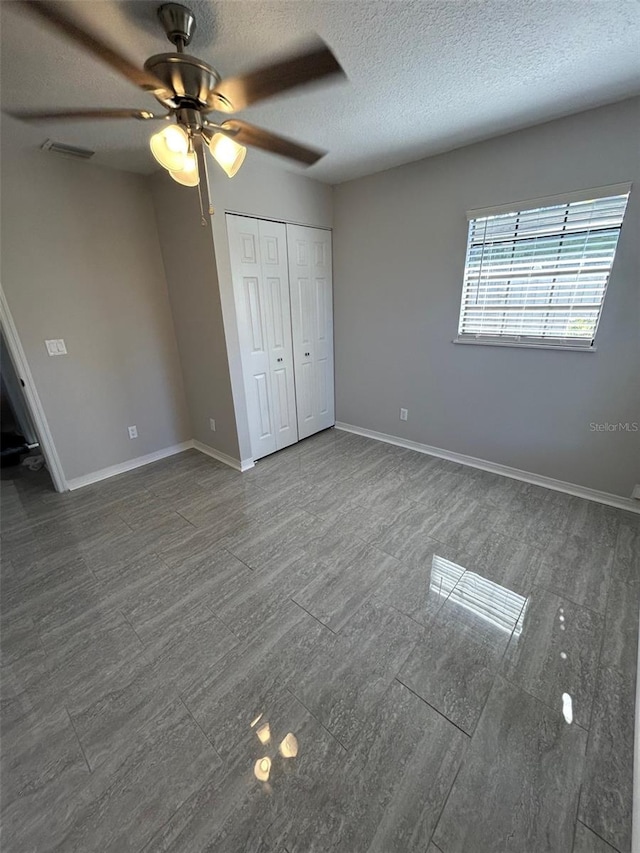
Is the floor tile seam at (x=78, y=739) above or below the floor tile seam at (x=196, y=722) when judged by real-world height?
below

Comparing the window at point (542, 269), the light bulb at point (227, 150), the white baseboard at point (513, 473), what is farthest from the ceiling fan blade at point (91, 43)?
the white baseboard at point (513, 473)

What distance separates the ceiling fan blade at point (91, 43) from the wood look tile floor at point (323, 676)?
217 centimetres

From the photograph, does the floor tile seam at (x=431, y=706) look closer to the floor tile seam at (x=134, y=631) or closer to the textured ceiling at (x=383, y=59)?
the floor tile seam at (x=134, y=631)

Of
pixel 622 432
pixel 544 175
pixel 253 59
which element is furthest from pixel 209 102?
pixel 622 432

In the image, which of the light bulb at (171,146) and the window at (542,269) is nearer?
the light bulb at (171,146)

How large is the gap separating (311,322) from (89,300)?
1898 millimetres

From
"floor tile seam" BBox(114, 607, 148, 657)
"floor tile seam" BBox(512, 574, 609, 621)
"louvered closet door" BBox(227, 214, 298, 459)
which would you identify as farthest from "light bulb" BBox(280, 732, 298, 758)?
"louvered closet door" BBox(227, 214, 298, 459)

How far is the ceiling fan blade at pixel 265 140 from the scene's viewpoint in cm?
134

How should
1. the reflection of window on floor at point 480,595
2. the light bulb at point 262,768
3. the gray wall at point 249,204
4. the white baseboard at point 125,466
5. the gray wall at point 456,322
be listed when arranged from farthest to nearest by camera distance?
the white baseboard at point 125,466 < the gray wall at point 249,204 < the gray wall at point 456,322 < the reflection of window on floor at point 480,595 < the light bulb at point 262,768

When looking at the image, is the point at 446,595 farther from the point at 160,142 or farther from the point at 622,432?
the point at 160,142

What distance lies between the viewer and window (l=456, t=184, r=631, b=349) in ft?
6.97

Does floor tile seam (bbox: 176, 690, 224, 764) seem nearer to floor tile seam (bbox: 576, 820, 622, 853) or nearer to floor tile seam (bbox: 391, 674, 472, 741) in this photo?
floor tile seam (bbox: 391, 674, 472, 741)

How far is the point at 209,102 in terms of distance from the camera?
1231 millimetres

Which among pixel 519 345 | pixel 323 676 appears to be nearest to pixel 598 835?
pixel 323 676
